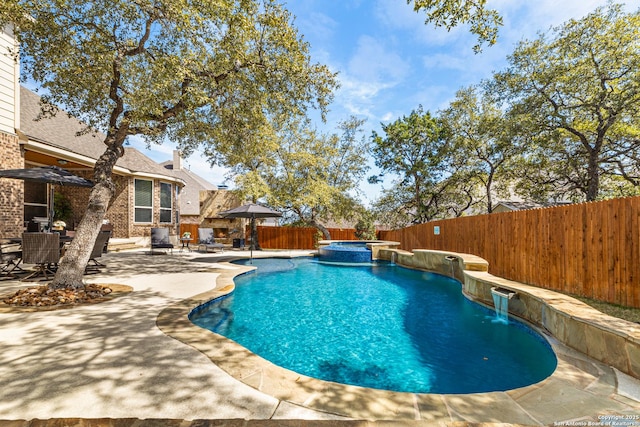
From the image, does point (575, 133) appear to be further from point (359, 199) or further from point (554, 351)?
point (554, 351)

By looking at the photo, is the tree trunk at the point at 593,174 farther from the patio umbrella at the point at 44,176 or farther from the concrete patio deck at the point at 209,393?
the patio umbrella at the point at 44,176

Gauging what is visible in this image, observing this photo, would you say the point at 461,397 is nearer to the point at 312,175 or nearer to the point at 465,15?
the point at 465,15

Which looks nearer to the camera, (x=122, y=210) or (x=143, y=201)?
(x=122, y=210)

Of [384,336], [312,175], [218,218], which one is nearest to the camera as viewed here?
[384,336]

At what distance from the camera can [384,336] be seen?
15.1 feet

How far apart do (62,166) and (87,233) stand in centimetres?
1078

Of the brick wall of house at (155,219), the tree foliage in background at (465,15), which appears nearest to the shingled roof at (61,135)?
the brick wall of house at (155,219)

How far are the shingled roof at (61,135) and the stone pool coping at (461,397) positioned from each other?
9701 millimetres

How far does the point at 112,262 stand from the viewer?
9453 mm

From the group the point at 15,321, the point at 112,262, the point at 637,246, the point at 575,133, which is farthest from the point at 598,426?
the point at 575,133

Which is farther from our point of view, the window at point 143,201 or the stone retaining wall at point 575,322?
the window at point 143,201

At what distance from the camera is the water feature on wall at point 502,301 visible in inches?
203

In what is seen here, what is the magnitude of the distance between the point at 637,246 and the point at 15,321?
950 cm

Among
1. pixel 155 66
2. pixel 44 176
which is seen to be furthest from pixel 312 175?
pixel 155 66
